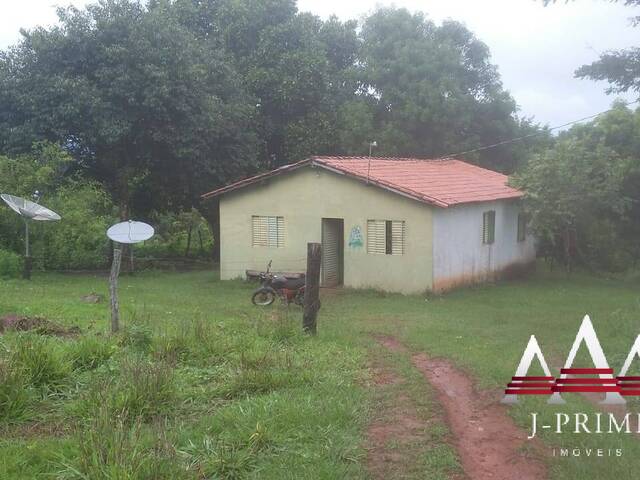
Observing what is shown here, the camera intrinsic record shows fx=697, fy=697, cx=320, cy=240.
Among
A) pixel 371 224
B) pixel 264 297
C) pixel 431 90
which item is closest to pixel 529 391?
pixel 264 297

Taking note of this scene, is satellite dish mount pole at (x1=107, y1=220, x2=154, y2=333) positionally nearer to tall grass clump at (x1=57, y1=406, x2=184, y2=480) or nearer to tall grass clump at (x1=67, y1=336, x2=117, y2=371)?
tall grass clump at (x1=67, y1=336, x2=117, y2=371)

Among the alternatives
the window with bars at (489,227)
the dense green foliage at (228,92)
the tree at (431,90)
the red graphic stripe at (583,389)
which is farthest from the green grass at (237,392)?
the tree at (431,90)

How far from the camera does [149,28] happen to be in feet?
69.1

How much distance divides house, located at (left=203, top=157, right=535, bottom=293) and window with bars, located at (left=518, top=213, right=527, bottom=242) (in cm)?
95

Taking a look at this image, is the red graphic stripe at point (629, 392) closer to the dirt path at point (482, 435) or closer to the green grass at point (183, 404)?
the dirt path at point (482, 435)

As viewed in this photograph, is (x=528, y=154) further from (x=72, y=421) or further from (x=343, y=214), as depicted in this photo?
(x=72, y=421)

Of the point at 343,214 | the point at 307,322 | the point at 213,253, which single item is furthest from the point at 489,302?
the point at 213,253

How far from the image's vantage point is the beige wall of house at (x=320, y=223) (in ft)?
55.8

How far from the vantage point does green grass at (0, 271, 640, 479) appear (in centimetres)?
552

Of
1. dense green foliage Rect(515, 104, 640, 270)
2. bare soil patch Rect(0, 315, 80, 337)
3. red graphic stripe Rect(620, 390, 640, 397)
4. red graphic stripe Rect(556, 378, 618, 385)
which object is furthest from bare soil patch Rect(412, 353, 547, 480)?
dense green foliage Rect(515, 104, 640, 270)

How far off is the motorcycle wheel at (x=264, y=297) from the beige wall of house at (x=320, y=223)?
3.23 m

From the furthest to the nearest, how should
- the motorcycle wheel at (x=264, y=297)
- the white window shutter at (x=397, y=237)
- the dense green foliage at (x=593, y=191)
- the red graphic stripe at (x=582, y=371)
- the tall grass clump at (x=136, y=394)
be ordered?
the dense green foliage at (x=593, y=191)
the white window shutter at (x=397, y=237)
the motorcycle wheel at (x=264, y=297)
the red graphic stripe at (x=582, y=371)
the tall grass clump at (x=136, y=394)

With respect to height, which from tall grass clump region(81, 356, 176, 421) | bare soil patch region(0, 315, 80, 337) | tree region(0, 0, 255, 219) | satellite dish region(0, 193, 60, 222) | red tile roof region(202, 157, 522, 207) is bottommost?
tall grass clump region(81, 356, 176, 421)

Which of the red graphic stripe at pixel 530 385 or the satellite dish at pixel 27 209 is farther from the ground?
the satellite dish at pixel 27 209
